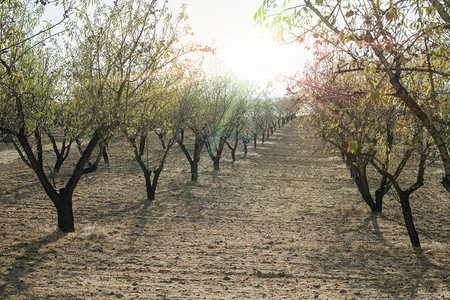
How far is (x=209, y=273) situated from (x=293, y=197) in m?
11.1

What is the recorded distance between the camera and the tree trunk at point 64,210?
1115 cm

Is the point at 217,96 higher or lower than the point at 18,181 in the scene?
higher

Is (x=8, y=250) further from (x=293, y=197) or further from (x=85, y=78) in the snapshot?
(x=293, y=197)

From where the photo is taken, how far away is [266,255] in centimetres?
1007

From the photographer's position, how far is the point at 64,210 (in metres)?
11.2

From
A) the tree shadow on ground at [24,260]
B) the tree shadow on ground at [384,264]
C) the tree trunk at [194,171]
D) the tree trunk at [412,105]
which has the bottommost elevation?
the tree shadow on ground at [384,264]

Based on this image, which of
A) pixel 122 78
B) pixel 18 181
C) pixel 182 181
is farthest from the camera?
pixel 182 181

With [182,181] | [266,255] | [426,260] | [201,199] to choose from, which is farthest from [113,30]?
[182,181]

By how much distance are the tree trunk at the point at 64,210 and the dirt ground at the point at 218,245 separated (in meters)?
0.34

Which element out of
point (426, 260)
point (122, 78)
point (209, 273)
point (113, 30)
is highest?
point (113, 30)

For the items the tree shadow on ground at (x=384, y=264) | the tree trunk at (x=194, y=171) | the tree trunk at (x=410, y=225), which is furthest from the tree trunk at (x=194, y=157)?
the tree trunk at (x=410, y=225)

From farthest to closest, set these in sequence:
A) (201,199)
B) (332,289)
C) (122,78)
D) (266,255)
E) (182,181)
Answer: (182,181) → (201,199) → (122,78) → (266,255) → (332,289)

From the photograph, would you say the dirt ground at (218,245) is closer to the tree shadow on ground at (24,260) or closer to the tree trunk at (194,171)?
the tree shadow on ground at (24,260)

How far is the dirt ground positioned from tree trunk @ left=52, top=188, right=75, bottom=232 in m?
0.34
